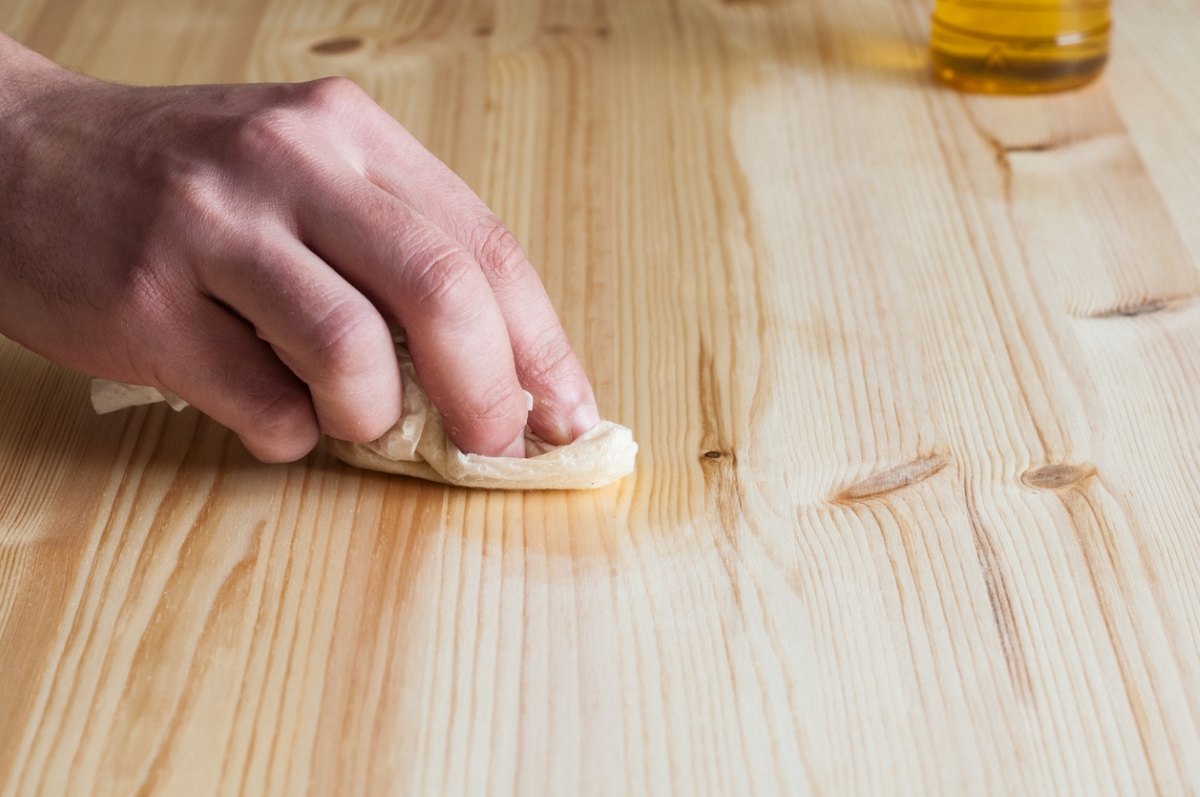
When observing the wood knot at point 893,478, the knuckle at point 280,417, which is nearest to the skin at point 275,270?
the knuckle at point 280,417

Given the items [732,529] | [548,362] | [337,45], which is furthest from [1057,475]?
[337,45]

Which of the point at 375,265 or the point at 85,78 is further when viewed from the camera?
the point at 85,78

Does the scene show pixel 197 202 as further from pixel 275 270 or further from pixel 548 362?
pixel 548 362

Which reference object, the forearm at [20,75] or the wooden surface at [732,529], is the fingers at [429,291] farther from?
the forearm at [20,75]

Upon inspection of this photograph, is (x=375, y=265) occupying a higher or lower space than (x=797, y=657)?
higher

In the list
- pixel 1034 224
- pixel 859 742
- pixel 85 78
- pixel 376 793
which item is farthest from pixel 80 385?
pixel 1034 224

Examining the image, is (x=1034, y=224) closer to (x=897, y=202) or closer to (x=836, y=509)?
(x=897, y=202)

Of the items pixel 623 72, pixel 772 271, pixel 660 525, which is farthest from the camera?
pixel 623 72
